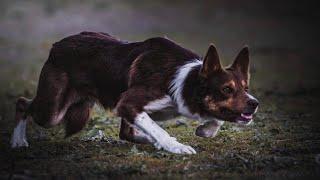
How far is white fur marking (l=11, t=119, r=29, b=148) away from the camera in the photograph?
9.51 metres

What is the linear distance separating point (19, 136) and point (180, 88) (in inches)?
89.8

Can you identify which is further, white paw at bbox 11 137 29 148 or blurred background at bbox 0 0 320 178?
blurred background at bbox 0 0 320 178

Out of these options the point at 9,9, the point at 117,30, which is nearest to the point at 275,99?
the point at 117,30

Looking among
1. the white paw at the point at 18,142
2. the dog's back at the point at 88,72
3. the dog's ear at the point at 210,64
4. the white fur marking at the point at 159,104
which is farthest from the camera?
the white paw at the point at 18,142

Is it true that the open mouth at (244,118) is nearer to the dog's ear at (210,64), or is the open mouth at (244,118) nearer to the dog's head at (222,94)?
the dog's head at (222,94)

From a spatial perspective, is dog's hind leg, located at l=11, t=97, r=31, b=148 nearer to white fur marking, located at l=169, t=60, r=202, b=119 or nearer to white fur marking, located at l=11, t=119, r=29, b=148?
white fur marking, located at l=11, t=119, r=29, b=148

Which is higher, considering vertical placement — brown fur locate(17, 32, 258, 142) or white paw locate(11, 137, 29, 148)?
brown fur locate(17, 32, 258, 142)

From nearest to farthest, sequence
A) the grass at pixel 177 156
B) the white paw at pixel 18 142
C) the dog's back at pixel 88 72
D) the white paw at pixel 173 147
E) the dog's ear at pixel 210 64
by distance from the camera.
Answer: the grass at pixel 177 156 → the dog's ear at pixel 210 64 → the white paw at pixel 173 147 → the dog's back at pixel 88 72 → the white paw at pixel 18 142

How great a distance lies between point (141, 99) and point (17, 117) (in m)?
1.95

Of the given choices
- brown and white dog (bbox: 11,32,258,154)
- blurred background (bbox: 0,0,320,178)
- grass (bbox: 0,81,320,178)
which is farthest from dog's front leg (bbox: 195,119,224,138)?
blurred background (bbox: 0,0,320,178)

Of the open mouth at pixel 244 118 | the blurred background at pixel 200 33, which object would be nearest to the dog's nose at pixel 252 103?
the open mouth at pixel 244 118

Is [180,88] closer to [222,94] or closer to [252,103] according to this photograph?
[222,94]

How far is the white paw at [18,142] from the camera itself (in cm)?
948

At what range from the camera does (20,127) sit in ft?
31.6
